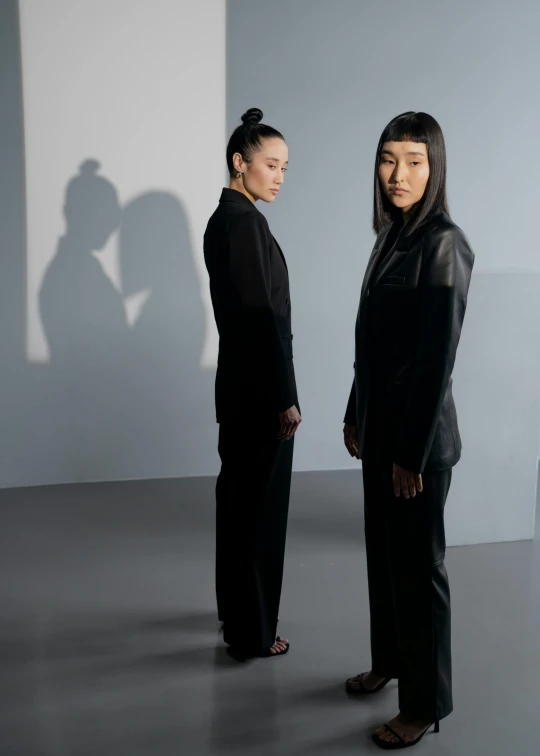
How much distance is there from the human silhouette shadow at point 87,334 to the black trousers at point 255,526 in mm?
1747

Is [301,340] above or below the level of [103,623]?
above

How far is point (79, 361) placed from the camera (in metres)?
Result: 4.23

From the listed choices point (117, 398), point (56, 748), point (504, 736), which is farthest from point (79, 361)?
point (504, 736)

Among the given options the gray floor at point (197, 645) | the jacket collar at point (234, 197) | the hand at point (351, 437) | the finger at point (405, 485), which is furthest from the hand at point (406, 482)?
the jacket collar at point (234, 197)

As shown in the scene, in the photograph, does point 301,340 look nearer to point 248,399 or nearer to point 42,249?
point 42,249

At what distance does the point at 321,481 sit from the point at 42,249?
1669 millimetres

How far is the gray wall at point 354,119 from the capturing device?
427 cm

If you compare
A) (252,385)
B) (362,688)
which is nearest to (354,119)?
(252,385)

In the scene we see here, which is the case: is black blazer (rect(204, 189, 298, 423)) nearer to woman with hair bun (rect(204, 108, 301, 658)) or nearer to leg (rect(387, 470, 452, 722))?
woman with hair bun (rect(204, 108, 301, 658))

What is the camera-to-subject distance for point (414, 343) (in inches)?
78.9

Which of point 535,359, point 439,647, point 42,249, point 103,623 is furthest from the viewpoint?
point 42,249

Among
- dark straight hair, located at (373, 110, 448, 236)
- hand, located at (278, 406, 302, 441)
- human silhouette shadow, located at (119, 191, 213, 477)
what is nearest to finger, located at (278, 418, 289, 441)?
hand, located at (278, 406, 302, 441)

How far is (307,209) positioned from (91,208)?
1.01 metres

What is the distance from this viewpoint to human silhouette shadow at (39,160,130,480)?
414cm
